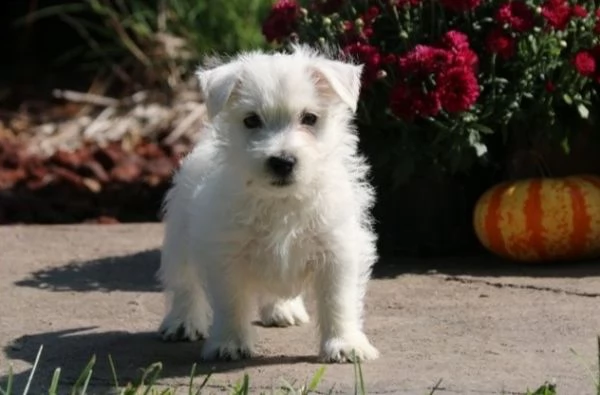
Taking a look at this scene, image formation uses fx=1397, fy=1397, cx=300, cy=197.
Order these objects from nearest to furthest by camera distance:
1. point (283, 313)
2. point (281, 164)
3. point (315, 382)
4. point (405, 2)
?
point (315, 382) < point (281, 164) < point (283, 313) < point (405, 2)

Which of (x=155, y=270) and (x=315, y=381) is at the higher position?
(x=155, y=270)

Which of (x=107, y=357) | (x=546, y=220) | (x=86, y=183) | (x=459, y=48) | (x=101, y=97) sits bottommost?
(x=107, y=357)

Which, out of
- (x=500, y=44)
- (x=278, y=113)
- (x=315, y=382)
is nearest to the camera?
(x=315, y=382)

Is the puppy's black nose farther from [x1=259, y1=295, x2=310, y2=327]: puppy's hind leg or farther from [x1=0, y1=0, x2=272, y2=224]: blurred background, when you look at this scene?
[x1=0, y1=0, x2=272, y2=224]: blurred background

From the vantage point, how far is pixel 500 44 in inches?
275

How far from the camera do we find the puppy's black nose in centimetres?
517

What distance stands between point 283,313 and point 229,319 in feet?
2.60

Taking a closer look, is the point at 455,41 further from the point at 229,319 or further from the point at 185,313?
the point at 229,319

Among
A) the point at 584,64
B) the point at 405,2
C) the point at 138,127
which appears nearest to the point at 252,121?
the point at 405,2

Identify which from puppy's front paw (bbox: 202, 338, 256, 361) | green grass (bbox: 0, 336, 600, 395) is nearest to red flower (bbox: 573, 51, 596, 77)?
green grass (bbox: 0, 336, 600, 395)

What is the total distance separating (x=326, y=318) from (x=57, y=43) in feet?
32.2

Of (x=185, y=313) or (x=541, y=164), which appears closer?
(x=185, y=313)

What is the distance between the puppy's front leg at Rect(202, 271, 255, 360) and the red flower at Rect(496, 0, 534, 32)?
91.3 inches

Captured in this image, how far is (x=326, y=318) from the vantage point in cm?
544
